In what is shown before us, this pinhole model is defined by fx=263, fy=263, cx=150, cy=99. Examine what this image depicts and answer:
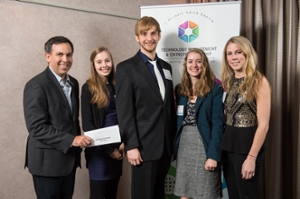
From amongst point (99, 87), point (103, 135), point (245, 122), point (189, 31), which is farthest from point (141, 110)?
point (189, 31)

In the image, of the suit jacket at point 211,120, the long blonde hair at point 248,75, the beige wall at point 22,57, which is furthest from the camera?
the beige wall at point 22,57

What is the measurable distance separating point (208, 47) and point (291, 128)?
116 centimetres

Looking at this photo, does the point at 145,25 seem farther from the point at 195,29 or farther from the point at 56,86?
the point at 195,29

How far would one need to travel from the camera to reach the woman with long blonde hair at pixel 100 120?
6.63 ft

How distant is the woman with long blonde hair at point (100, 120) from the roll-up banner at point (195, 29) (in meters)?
0.76

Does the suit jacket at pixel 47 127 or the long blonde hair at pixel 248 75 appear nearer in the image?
the suit jacket at pixel 47 127

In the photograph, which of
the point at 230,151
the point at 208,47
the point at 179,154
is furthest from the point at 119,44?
the point at 230,151

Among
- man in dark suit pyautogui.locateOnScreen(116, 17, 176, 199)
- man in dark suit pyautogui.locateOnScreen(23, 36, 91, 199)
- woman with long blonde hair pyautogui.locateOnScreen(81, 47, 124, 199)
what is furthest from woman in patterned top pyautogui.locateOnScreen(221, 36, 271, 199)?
man in dark suit pyautogui.locateOnScreen(23, 36, 91, 199)

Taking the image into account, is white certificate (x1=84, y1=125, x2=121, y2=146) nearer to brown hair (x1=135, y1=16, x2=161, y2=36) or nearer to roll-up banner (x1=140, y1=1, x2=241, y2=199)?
brown hair (x1=135, y1=16, x2=161, y2=36)

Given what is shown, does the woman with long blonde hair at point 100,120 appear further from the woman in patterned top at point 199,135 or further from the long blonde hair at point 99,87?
the woman in patterned top at point 199,135

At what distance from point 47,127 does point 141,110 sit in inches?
24.1

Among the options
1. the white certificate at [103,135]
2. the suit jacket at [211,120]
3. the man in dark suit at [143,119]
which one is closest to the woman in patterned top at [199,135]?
the suit jacket at [211,120]

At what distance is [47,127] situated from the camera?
5.23 feet

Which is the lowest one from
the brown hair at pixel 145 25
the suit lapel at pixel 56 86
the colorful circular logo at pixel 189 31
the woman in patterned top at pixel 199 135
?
the woman in patterned top at pixel 199 135
